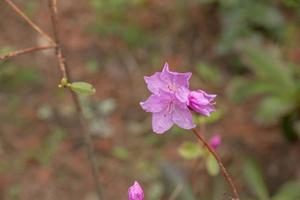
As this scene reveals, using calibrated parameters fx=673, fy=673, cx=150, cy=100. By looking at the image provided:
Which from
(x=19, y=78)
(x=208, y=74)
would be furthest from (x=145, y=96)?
(x=19, y=78)

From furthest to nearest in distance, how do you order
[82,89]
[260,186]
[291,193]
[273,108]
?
[273,108] < [291,193] < [260,186] < [82,89]

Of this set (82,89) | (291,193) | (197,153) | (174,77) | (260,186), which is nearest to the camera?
(174,77)

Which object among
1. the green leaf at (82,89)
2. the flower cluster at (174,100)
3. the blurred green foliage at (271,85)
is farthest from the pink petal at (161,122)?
the blurred green foliage at (271,85)

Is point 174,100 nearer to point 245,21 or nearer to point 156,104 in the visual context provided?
point 156,104

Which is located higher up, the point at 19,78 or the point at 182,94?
the point at 19,78

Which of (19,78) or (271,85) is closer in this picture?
(271,85)
